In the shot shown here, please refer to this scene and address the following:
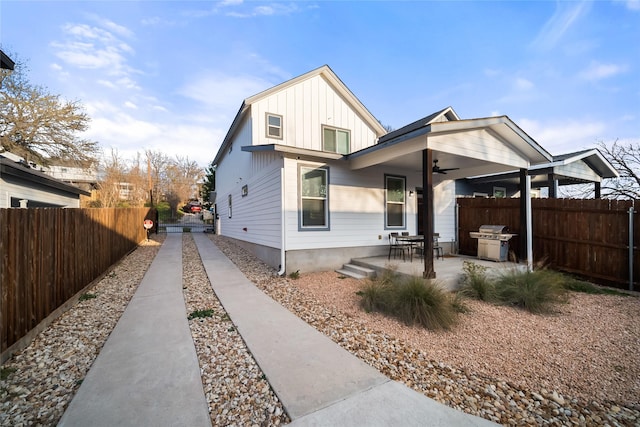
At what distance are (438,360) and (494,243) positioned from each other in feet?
19.9

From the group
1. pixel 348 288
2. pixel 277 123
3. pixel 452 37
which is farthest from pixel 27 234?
pixel 452 37

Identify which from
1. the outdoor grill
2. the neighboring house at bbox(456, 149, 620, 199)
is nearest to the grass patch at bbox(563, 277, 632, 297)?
the outdoor grill

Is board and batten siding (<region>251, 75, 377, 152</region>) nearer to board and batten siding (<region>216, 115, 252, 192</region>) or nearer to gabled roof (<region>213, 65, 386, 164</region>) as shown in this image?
gabled roof (<region>213, 65, 386, 164</region>)

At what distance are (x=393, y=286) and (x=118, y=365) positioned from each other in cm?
389

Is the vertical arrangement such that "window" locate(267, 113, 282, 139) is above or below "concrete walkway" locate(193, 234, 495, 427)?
above

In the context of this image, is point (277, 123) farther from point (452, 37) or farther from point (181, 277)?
point (452, 37)

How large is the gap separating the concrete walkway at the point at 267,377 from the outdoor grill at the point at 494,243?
6516mm

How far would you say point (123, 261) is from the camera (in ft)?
29.1

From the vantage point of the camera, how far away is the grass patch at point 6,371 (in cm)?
256

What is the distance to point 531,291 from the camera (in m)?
4.79

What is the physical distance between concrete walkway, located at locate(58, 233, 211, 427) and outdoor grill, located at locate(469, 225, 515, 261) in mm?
8000

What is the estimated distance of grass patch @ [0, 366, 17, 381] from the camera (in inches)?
101

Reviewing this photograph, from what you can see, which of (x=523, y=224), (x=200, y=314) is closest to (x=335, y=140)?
(x=523, y=224)

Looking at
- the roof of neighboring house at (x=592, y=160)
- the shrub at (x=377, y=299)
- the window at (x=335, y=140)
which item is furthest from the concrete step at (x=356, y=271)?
the roof of neighboring house at (x=592, y=160)
